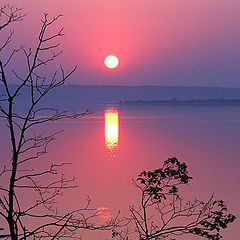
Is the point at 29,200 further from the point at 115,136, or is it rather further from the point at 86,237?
the point at 115,136

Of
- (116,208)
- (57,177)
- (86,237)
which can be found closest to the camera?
(86,237)

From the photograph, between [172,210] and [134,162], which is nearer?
[172,210]

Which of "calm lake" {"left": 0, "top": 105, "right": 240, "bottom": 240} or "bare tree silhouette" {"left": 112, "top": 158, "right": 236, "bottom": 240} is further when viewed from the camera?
"calm lake" {"left": 0, "top": 105, "right": 240, "bottom": 240}

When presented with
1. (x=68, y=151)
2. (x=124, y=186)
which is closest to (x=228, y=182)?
(x=124, y=186)

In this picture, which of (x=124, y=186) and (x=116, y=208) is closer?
(x=116, y=208)

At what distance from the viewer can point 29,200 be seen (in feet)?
114

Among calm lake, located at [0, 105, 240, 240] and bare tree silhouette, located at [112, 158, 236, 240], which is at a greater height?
calm lake, located at [0, 105, 240, 240]

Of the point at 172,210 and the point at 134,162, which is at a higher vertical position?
the point at 134,162

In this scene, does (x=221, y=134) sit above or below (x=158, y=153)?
above

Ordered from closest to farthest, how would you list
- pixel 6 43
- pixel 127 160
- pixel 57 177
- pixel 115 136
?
pixel 6 43 → pixel 57 177 → pixel 127 160 → pixel 115 136

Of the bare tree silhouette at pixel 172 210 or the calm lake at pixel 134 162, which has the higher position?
the calm lake at pixel 134 162

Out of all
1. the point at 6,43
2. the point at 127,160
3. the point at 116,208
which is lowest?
the point at 6,43

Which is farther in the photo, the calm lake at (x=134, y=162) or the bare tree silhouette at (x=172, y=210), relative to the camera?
the calm lake at (x=134, y=162)

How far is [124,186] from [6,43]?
116 feet
